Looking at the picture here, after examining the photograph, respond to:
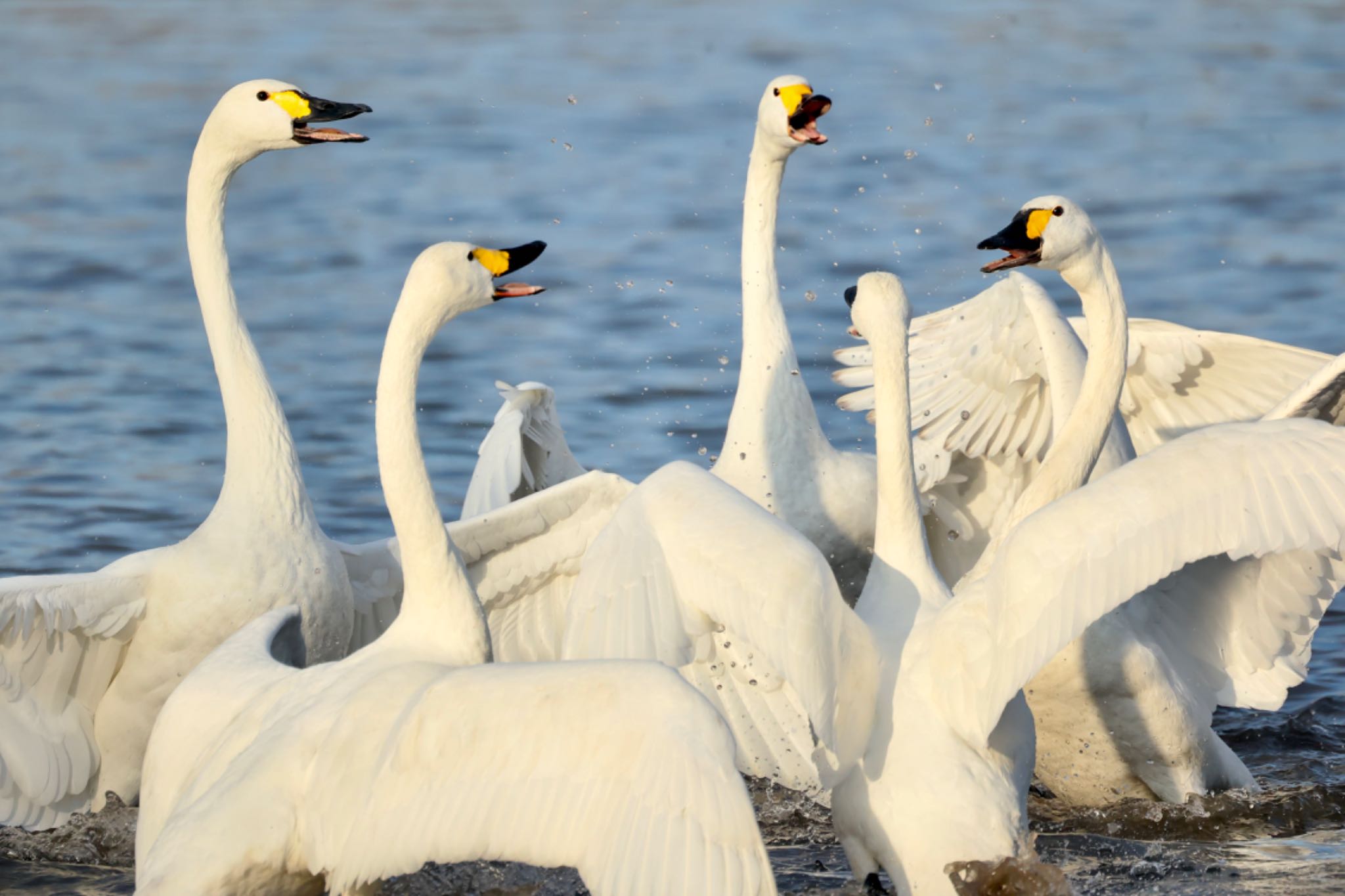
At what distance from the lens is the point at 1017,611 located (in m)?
5.34

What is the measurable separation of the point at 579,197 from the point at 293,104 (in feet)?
29.6

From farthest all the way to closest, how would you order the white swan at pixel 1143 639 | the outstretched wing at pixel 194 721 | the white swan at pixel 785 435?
the white swan at pixel 785 435 < the white swan at pixel 1143 639 < the outstretched wing at pixel 194 721

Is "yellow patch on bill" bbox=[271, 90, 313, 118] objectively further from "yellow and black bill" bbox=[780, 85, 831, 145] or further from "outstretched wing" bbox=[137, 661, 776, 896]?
"outstretched wing" bbox=[137, 661, 776, 896]

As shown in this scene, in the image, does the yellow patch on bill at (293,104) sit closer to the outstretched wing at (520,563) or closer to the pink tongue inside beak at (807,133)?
the outstretched wing at (520,563)

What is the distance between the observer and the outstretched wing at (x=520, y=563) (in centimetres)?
698

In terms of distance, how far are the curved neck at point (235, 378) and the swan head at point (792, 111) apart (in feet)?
6.00

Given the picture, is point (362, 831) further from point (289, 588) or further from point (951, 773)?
point (289, 588)

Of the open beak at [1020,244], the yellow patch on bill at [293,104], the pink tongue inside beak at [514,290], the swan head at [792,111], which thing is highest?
the yellow patch on bill at [293,104]

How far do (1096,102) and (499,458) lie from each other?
38.9 ft

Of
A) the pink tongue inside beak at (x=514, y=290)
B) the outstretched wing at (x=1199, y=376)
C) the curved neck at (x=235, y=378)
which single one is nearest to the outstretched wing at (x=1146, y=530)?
the pink tongue inside beak at (x=514, y=290)

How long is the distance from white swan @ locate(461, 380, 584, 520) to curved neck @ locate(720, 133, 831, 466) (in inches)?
32.4

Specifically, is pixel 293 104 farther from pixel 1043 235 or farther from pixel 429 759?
pixel 429 759

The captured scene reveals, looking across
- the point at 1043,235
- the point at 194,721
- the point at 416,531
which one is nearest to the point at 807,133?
the point at 1043,235

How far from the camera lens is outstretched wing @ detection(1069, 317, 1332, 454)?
321 inches
